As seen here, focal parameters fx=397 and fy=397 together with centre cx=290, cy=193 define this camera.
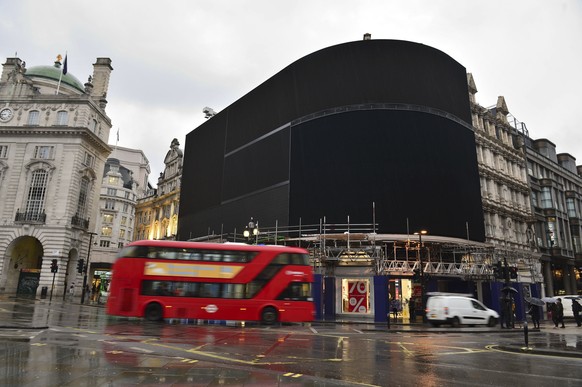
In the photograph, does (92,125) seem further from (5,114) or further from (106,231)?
(106,231)

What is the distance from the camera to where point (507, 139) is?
159 ft

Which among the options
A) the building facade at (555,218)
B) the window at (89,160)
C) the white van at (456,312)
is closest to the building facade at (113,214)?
the window at (89,160)

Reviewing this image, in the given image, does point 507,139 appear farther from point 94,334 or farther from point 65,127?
point 65,127

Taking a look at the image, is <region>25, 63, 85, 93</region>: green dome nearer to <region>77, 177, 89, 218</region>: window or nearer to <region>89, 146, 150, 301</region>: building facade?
<region>77, 177, 89, 218</region>: window

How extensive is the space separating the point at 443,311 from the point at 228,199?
28607 mm

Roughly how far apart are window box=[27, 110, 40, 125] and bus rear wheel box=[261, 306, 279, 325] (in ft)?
155

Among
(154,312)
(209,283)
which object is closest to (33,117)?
(154,312)

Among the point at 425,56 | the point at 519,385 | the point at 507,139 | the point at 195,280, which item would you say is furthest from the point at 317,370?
the point at 507,139

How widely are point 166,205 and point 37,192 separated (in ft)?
81.3

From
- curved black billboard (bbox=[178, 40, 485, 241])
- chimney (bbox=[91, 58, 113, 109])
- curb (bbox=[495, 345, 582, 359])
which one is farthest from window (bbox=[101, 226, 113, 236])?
curb (bbox=[495, 345, 582, 359])

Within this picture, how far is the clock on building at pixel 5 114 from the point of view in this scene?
171 feet

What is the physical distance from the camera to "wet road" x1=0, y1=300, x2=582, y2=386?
7840 millimetres

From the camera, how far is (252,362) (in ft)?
32.9

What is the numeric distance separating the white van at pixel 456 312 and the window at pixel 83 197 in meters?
46.0
